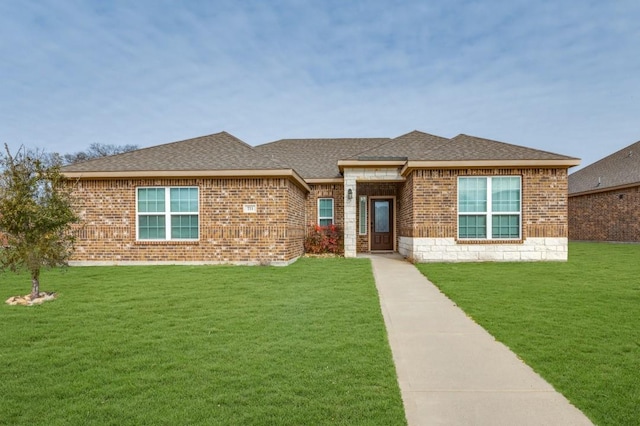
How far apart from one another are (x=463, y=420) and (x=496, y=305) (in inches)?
168

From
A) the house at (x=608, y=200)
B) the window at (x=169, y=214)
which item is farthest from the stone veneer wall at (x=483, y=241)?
the house at (x=608, y=200)

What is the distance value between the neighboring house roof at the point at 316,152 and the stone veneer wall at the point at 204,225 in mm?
5303

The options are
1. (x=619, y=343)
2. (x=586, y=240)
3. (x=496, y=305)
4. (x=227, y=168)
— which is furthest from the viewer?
(x=586, y=240)

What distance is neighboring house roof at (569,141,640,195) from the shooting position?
76.4 feet

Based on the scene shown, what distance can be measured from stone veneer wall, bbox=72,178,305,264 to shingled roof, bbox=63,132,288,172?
433mm

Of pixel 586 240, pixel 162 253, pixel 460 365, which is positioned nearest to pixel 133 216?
pixel 162 253

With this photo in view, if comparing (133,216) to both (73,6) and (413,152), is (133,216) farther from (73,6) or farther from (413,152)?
(413,152)

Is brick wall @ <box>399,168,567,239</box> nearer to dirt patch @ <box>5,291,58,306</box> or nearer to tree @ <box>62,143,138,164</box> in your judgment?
dirt patch @ <box>5,291,58,306</box>

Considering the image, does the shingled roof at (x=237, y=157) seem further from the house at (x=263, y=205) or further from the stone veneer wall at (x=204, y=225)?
the stone veneer wall at (x=204, y=225)

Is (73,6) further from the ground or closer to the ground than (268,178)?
further from the ground

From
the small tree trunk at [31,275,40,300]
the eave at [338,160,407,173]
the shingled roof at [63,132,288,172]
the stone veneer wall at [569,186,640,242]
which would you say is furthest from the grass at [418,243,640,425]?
the stone veneer wall at [569,186,640,242]

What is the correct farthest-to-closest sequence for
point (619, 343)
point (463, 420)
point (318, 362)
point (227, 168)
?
point (227, 168), point (619, 343), point (318, 362), point (463, 420)

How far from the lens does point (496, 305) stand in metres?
6.64

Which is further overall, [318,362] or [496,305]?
[496,305]
